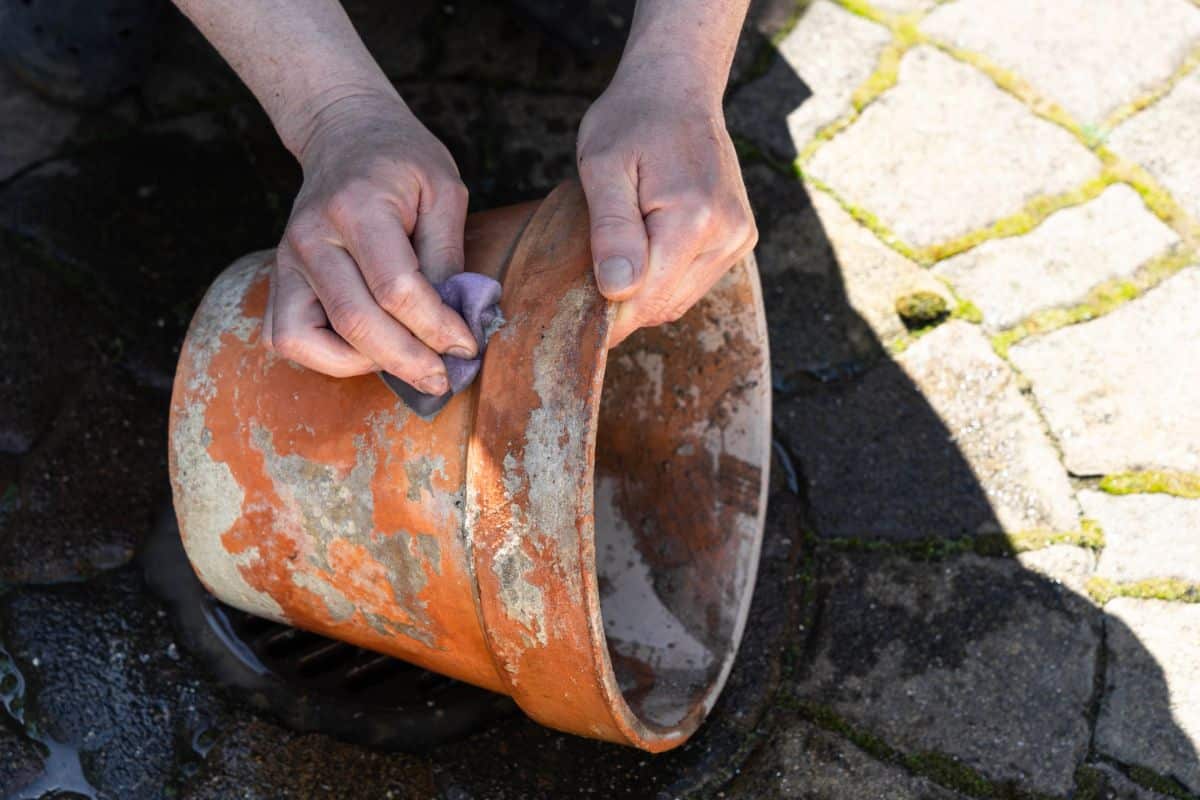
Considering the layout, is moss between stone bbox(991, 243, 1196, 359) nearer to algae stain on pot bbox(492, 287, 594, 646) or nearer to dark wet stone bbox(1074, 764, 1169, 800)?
dark wet stone bbox(1074, 764, 1169, 800)

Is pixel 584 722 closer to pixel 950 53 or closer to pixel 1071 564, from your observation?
pixel 1071 564

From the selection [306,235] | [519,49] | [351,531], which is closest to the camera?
[306,235]

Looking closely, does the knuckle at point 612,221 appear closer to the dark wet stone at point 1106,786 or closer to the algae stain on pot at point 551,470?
the algae stain on pot at point 551,470

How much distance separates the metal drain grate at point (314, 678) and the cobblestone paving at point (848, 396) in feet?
0.17

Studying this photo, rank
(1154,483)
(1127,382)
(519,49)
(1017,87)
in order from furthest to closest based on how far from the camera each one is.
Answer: (519,49) → (1017,87) → (1127,382) → (1154,483)

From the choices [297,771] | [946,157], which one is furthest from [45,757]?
[946,157]

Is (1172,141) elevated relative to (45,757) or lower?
elevated

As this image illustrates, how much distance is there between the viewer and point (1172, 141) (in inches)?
122

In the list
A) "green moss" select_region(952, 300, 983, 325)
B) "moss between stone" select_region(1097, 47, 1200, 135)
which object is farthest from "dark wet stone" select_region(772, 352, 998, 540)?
"moss between stone" select_region(1097, 47, 1200, 135)

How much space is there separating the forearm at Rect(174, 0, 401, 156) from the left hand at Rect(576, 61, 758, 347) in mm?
463

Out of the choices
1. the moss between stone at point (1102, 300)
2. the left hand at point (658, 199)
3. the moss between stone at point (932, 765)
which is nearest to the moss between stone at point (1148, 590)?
the moss between stone at point (932, 765)

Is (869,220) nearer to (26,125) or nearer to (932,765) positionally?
(932,765)

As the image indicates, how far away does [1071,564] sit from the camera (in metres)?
2.53

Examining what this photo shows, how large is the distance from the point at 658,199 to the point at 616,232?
0.32 feet
